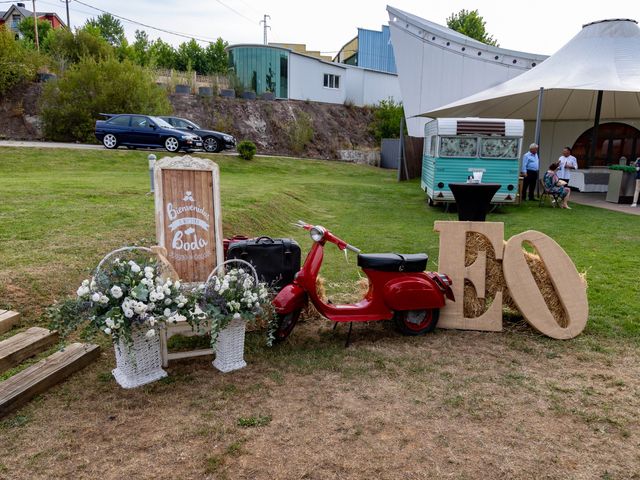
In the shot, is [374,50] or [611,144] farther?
[374,50]

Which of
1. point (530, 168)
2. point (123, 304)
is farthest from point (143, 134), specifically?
point (123, 304)

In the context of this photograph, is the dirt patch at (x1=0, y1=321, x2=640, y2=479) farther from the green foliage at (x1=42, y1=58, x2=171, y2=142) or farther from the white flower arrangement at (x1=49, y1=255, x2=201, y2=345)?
the green foliage at (x1=42, y1=58, x2=171, y2=142)

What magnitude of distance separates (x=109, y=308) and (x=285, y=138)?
96.1ft

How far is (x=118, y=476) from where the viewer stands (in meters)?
2.29

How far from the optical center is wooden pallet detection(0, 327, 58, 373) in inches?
130

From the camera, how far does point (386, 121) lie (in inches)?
1318

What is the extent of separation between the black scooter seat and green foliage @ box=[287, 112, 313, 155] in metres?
26.4

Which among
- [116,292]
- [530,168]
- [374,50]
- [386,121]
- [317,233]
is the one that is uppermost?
[374,50]

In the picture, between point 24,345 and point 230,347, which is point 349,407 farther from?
point 24,345

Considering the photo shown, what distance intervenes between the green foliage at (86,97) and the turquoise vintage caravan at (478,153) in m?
17.4

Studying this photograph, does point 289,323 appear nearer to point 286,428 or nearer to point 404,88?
point 286,428

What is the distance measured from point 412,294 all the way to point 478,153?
319 inches

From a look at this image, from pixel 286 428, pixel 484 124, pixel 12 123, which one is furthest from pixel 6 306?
pixel 12 123

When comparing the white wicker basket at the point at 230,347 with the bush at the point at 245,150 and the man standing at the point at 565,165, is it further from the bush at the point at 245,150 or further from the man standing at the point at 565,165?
the bush at the point at 245,150
